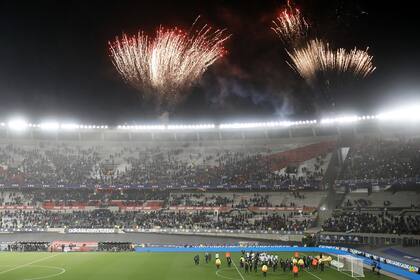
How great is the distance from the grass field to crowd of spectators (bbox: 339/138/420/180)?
885 inches

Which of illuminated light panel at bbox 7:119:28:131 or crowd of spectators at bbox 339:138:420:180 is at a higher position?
illuminated light panel at bbox 7:119:28:131

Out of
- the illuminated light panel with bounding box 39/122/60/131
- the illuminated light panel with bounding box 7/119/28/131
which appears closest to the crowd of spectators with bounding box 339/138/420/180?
the illuminated light panel with bounding box 39/122/60/131

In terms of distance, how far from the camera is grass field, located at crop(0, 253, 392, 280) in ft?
116

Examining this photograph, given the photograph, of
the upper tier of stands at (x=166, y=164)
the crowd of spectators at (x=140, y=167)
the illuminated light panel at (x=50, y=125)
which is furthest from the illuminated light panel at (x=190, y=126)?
the illuminated light panel at (x=50, y=125)

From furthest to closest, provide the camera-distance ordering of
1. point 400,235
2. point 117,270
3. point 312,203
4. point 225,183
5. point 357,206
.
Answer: point 225,183, point 312,203, point 357,206, point 400,235, point 117,270

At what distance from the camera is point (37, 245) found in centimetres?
5581

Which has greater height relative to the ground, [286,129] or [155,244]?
[286,129]

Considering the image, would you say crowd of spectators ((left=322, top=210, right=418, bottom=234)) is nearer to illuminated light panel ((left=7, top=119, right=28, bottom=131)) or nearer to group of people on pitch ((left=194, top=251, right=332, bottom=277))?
group of people on pitch ((left=194, top=251, right=332, bottom=277))

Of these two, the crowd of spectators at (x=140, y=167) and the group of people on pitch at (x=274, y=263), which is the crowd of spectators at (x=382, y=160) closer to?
the crowd of spectators at (x=140, y=167)

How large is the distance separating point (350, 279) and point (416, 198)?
30075 millimetres

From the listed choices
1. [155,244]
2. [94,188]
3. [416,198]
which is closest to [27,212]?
[94,188]

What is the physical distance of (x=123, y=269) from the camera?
3944 centimetres

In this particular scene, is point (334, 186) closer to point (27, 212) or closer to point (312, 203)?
point (312, 203)

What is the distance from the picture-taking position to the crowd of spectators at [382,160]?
200ft
